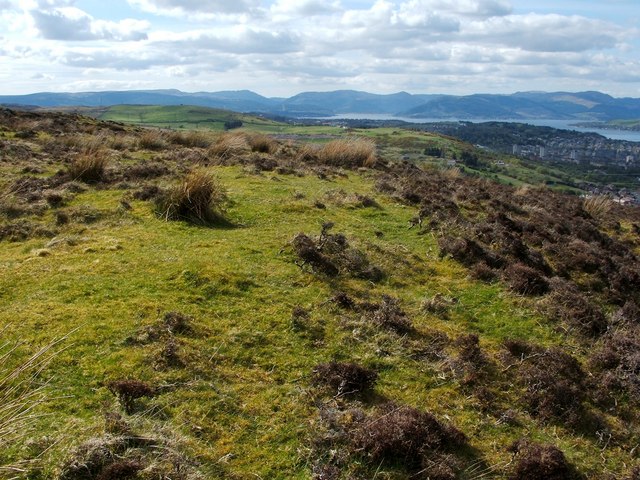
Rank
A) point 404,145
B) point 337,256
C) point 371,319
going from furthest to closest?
1. point 404,145
2. point 337,256
3. point 371,319

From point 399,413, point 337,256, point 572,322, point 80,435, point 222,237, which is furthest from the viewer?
point 222,237

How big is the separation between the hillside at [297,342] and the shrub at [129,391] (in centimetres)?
2

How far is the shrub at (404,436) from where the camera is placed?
4789 mm

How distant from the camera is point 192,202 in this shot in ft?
38.8

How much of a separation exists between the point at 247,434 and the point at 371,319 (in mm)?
2989

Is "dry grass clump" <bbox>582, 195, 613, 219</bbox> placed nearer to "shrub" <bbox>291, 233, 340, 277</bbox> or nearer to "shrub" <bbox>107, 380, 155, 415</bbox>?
"shrub" <bbox>291, 233, 340, 277</bbox>

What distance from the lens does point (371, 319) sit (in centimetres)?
755

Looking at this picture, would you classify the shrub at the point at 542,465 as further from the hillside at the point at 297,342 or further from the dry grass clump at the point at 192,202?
the dry grass clump at the point at 192,202

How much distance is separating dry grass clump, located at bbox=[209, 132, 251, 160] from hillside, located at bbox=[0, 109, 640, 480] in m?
8.14

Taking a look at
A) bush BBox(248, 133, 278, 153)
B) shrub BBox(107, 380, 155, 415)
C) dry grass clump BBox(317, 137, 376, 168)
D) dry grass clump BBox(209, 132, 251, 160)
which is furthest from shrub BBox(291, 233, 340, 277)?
bush BBox(248, 133, 278, 153)

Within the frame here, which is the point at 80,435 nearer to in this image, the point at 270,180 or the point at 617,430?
the point at 617,430

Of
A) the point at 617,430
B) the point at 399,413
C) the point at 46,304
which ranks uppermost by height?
the point at 46,304

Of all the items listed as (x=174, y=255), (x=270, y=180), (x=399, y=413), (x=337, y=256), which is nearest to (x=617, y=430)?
(x=399, y=413)

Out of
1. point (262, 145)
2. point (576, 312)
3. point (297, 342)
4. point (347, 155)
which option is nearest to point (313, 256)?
point (297, 342)
